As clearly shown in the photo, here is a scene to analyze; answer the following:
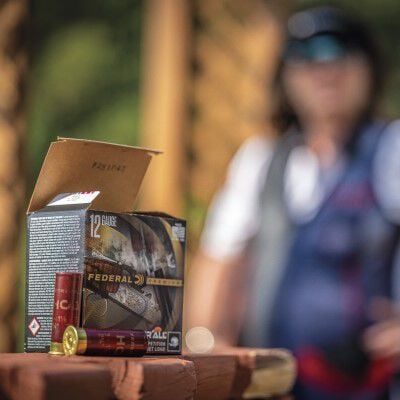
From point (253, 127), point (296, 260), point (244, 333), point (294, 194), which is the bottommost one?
point (244, 333)

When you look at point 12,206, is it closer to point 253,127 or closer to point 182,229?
point 253,127

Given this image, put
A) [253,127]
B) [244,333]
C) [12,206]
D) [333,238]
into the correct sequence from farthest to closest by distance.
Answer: [253,127], [12,206], [244,333], [333,238]

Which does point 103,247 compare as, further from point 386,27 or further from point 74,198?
point 386,27

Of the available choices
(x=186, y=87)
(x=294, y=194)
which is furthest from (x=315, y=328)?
(x=186, y=87)

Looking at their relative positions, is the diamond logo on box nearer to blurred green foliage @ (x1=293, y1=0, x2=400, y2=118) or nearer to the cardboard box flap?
the cardboard box flap

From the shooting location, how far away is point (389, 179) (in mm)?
3324

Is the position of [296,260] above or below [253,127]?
below

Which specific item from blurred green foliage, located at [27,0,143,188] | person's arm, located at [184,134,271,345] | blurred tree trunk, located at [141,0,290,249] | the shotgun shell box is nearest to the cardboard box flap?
the shotgun shell box

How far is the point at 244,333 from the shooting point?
140 inches

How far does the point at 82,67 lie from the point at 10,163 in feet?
2.45

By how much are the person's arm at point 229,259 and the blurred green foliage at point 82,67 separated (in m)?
0.98

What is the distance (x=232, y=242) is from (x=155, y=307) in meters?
1.98

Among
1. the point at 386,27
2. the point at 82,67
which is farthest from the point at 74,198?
the point at 82,67

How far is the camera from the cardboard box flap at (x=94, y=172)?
64.9 inches
